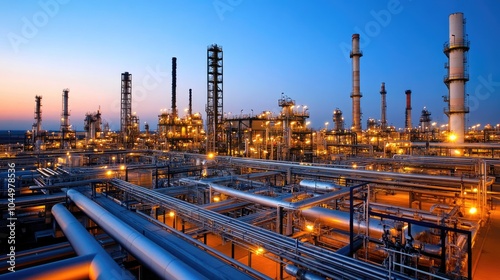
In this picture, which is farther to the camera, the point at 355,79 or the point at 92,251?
the point at 355,79

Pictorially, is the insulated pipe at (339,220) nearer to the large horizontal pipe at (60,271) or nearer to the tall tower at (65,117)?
the large horizontal pipe at (60,271)

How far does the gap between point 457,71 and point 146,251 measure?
2964 centimetres

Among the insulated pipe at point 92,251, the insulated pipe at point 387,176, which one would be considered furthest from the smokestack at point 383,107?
the insulated pipe at point 92,251

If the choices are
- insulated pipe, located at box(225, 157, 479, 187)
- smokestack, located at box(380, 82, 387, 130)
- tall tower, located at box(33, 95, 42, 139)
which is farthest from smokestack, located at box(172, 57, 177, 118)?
smokestack, located at box(380, 82, 387, 130)

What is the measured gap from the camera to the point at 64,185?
11125mm

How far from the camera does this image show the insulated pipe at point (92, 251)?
4.79 metres

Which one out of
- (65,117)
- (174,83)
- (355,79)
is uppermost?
(174,83)

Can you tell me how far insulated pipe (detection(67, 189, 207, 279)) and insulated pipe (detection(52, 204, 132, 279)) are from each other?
0.46 m

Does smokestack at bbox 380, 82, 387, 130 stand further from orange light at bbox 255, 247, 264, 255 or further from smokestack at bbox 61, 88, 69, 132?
smokestack at bbox 61, 88, 69, 132

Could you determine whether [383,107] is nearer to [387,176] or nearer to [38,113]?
[387,176]

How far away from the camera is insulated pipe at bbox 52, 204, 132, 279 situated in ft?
15.7

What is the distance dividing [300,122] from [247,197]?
109 feet

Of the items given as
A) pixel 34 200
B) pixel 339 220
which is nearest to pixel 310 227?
pixel 339 220

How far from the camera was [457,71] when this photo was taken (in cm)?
2519
